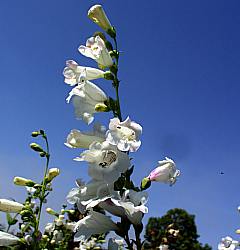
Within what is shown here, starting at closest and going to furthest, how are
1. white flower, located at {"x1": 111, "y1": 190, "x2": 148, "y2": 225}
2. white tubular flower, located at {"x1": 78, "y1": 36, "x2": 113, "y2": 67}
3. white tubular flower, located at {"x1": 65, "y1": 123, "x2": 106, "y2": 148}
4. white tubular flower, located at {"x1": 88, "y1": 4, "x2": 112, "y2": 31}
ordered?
white flower, located at {"x1": 111, "y1": 190, "x2": 148, "y2": 225} < white tubular flower, located at {"x1": 65, "y1": 123, "x2": 106, "y2": 148} < white tubular flower, located at {"x1": 78, "y1": 36, "x2": 113, "y2": 67} < white tubular flower, located at {"x1": 88, "y1": 4, "x2": 112, "y2": 31}

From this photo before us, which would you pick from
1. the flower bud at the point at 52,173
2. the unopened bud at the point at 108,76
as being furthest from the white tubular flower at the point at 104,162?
the flower bud at the point at 52,173

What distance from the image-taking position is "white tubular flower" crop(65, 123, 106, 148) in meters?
2.51

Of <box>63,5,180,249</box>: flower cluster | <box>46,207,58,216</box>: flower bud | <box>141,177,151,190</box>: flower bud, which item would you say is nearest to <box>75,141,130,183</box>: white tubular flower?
<box>63,5,180,249</box>: flower cluster

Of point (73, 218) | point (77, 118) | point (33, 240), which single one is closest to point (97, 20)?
point (77, 118)

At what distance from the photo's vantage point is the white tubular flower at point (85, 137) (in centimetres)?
251

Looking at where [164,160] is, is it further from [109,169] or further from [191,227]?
[191,227]

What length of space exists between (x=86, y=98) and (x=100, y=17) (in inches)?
28.2

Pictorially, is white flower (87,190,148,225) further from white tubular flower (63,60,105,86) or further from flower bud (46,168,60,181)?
flower bud (46,168,60,181)

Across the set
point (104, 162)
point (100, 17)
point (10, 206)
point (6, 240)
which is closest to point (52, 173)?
point (10, 206)

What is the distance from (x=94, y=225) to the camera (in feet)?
8.12

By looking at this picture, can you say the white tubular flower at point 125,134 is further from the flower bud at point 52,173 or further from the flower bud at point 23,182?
the flower bud at point 23,182

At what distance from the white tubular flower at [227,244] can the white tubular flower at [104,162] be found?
3.30 meters

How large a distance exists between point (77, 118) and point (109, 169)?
0.57 m

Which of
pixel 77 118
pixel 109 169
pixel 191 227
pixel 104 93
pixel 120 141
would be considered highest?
pixel 191 227
